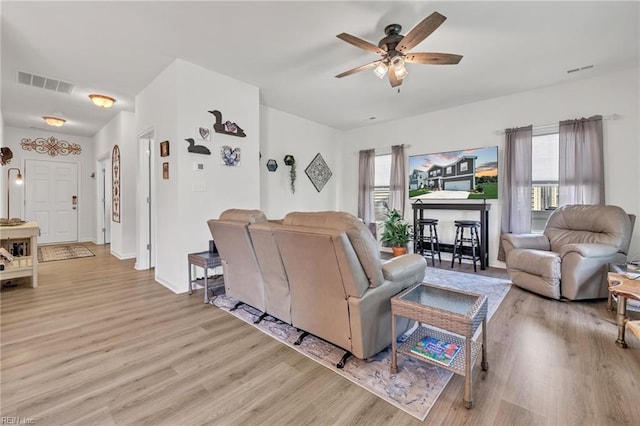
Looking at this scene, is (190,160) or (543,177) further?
(543,177)

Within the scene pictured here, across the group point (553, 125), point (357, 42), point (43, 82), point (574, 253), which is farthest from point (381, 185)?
point (43, 82)

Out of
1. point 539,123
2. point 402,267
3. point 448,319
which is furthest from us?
point 539,123

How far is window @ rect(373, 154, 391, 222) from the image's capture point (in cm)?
621

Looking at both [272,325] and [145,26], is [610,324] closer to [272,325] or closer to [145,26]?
[272,325]

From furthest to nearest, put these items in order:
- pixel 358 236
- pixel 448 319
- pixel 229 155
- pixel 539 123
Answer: pixel 539 123, pixel 229 155, pixel 358 236, pixel 448 319

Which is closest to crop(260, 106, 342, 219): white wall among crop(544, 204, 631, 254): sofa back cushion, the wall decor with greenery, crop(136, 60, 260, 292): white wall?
the wall decor with greenery

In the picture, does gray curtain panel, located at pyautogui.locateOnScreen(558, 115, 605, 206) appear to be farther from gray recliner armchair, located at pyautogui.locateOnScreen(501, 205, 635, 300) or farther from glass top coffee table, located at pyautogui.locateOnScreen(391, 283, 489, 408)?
glass top coffee table, located at pyautogui.locateOnScreen(391, 283, 489, 408)

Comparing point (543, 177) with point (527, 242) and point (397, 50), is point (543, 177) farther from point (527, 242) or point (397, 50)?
point (397, 50)

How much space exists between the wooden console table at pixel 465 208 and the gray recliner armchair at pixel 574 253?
0.79 metres

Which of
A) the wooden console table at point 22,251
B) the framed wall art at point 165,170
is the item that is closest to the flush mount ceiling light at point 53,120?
the wooden console table at point 22,251

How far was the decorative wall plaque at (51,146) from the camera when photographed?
643 cm

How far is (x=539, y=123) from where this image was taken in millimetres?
4258

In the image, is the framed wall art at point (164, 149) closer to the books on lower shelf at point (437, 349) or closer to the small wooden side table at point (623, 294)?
the books on lower shelf at point (437, 349)

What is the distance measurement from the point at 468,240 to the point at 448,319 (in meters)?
3.55
